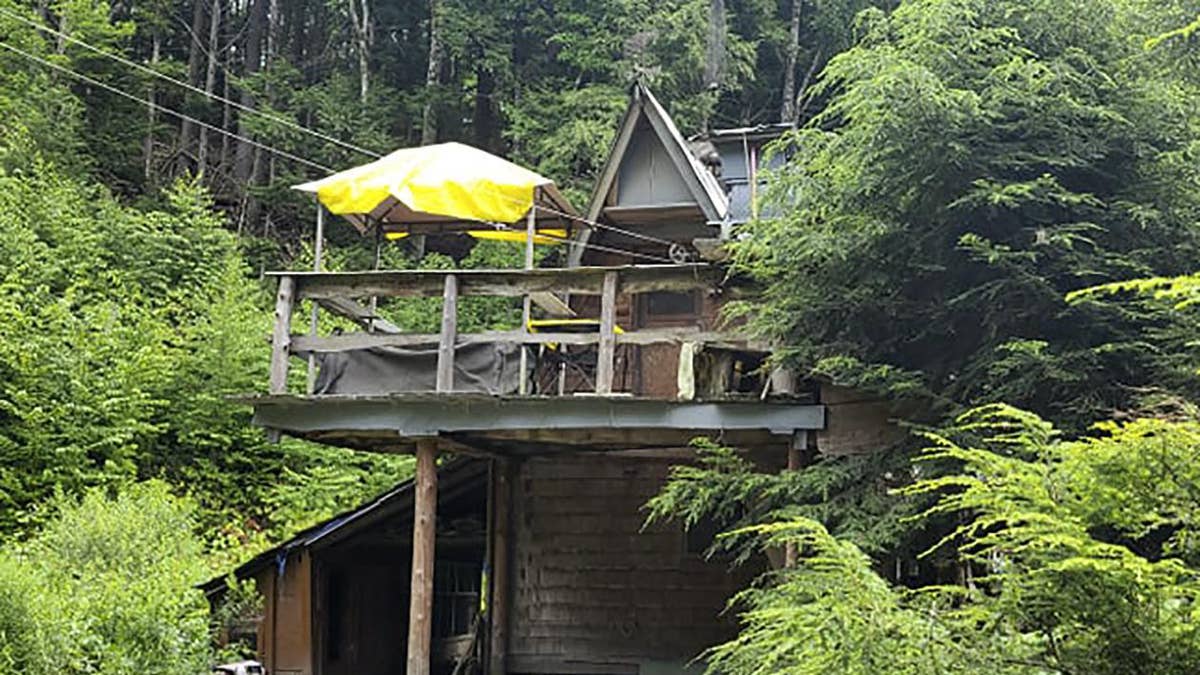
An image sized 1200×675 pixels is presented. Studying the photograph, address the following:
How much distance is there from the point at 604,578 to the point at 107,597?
6241 mm

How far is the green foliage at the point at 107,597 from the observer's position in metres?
7.39

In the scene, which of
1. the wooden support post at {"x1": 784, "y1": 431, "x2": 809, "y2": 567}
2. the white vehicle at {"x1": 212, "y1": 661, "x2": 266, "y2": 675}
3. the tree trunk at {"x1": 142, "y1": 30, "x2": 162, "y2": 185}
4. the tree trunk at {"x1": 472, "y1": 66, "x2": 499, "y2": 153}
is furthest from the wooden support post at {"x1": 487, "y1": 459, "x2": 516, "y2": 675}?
the tree trunk at {"x1": 472, "y1": 66, "x2": 499, "y2": 153}

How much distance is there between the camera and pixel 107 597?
8.23 meters

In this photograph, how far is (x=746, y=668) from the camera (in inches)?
255

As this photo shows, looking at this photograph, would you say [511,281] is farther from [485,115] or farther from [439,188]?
[485,115]

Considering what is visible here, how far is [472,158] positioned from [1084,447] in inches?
311

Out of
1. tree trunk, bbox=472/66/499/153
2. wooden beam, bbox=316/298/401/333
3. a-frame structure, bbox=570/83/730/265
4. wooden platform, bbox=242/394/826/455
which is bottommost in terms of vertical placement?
wooden platform, bbox=242/394/826/455

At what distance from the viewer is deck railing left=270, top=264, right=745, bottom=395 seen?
33.2ft

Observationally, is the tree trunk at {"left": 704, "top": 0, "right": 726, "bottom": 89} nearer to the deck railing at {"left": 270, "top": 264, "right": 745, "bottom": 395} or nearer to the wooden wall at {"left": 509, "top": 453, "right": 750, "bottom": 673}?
the wooden wall at {"left": 509, "top": 453, "right": 750, "bottom": 673}

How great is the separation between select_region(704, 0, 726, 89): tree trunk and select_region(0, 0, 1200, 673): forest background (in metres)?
11.4

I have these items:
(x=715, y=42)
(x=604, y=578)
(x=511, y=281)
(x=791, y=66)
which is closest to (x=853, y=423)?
(x=511, y=281)

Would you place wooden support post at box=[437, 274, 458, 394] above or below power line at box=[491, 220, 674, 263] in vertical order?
below

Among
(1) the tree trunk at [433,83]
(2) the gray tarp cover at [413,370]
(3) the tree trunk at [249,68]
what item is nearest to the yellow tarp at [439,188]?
(2) the gray tarp cover at [413,370]

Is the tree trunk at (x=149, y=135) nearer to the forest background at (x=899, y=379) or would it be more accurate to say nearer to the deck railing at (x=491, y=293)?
the forest background at (x=899, y=379)
